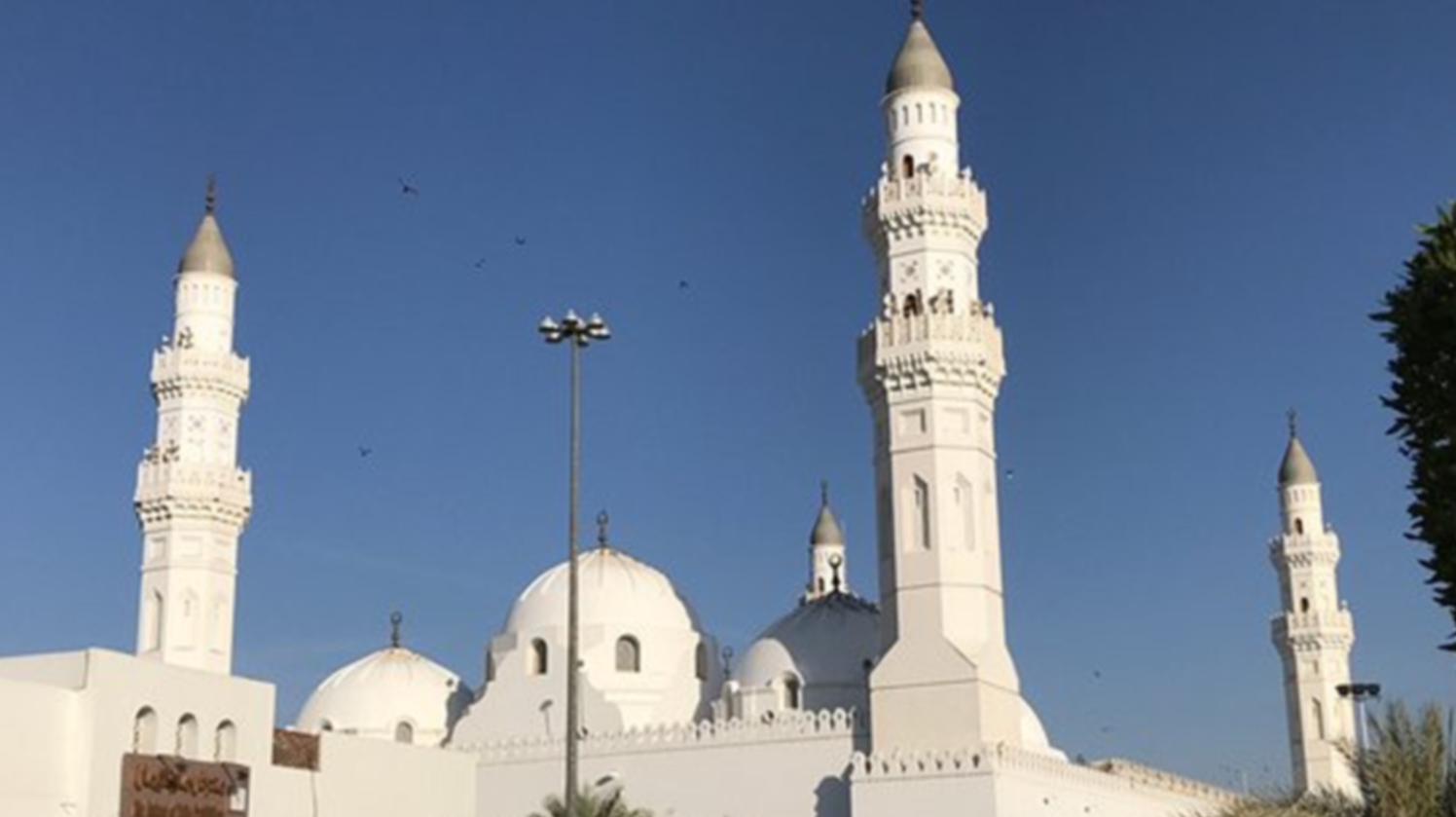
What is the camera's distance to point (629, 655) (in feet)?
146

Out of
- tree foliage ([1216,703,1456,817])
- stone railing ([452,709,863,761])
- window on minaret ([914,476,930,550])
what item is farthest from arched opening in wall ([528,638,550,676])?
tree foliage ([1216,703,1456,817])

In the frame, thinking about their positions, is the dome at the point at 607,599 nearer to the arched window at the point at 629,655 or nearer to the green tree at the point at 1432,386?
the arched window at the point at 629,655

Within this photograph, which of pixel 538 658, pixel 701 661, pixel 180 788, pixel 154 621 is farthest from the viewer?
pixel 701 661

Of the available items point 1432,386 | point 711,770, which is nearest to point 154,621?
point 711,770

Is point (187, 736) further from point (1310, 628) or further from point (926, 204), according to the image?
point (1310, 628)

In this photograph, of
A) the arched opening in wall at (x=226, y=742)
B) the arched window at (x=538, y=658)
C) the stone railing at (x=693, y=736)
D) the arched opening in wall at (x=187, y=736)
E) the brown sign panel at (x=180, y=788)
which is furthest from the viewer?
the arched window at (x=538, y=658)

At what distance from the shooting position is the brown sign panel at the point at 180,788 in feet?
99.7

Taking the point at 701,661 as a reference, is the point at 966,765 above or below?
below

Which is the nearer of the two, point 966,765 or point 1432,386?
point 1432,386

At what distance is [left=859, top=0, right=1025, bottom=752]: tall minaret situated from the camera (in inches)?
1433

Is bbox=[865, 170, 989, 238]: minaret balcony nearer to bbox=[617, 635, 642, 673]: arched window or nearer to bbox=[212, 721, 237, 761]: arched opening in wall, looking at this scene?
bbox=[617, 635, 642, 673]: arched window

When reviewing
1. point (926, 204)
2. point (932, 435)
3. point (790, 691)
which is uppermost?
point (926, 204)

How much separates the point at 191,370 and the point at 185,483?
2.73 m

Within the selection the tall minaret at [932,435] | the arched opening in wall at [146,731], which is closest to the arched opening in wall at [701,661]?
the tall minaret at [932,435]
